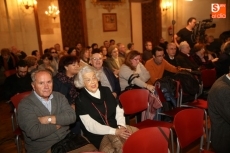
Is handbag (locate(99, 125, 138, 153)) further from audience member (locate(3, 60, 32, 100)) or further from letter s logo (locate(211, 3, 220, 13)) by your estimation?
letter s logo (locate(211, 3, 220, 13))

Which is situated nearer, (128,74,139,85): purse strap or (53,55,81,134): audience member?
(53,55,81,134): audience member

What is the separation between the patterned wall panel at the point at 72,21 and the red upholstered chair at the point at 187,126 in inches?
288

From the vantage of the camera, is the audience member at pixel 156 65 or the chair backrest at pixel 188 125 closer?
the chair backrest at pixel 188 125

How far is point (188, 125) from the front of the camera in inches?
84.6

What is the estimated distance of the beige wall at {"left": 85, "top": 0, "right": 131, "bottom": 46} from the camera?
905 centimetres

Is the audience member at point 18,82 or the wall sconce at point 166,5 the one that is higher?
the wall sconce at point 166,5

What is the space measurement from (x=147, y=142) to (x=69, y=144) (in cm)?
→ 81

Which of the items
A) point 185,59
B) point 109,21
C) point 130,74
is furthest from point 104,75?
point 109,21

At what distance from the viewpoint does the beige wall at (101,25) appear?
9055mm

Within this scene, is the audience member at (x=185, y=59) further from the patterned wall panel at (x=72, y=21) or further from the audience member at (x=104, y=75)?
the patterned wall panel at (x=72, y=21)

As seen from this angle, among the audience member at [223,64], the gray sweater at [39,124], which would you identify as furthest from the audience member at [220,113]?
the audience member at [223,64]

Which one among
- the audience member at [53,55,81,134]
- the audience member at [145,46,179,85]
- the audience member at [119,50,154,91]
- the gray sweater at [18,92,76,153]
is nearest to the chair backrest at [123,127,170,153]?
the gray sweater at [18,92,76,153]

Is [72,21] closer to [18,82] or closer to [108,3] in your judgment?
[108,3]

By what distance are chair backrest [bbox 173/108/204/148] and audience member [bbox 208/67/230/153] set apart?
0.13m
